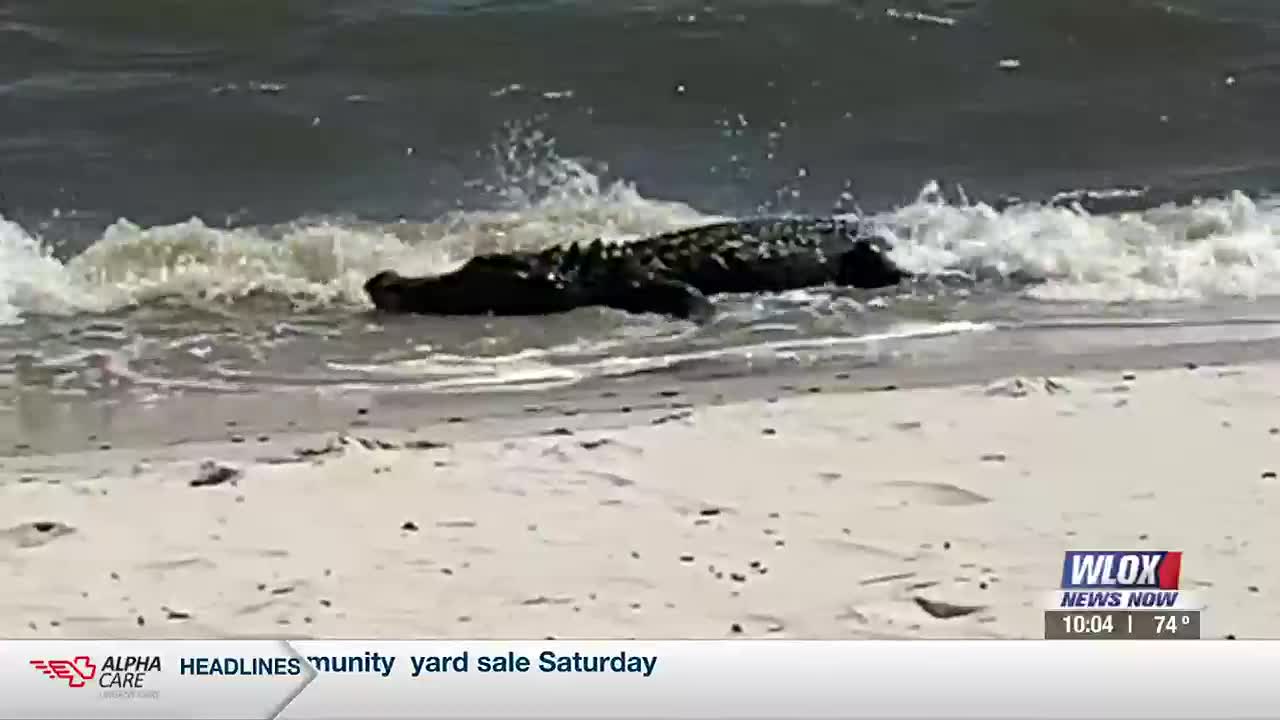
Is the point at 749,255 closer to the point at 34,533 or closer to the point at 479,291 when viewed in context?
the point at 479,291

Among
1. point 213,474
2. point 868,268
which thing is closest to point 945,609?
point 213,474

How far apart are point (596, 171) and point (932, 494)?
392 cm

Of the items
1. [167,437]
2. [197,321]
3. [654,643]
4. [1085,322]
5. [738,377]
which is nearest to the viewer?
[654,643]

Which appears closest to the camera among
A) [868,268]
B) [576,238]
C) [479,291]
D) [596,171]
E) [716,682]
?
[716,682]

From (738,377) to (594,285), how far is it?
41.8 inches

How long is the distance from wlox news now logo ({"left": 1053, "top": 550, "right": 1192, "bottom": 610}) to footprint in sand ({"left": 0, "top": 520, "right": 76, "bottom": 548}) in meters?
1.69

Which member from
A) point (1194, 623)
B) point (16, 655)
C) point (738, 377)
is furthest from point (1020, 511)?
point (16, 655)

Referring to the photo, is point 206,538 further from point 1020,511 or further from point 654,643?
point 1020,511

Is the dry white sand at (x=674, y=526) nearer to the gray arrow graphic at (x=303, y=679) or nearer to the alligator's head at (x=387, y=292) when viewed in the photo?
the gray arrow graphic at (x=303, y=679)

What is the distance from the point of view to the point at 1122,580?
253cm

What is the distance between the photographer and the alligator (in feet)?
15.6

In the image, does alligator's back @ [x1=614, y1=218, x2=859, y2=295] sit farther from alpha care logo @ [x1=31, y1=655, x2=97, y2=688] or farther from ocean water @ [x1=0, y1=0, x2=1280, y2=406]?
alpha care logo @ [x1=31, y1=655, x2=97, y2=688]

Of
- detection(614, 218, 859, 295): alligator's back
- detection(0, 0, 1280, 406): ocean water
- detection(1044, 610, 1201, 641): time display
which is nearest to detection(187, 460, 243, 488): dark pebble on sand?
detection(0, 0, 1280, 406): ocean water

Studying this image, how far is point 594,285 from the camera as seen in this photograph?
4.85m
